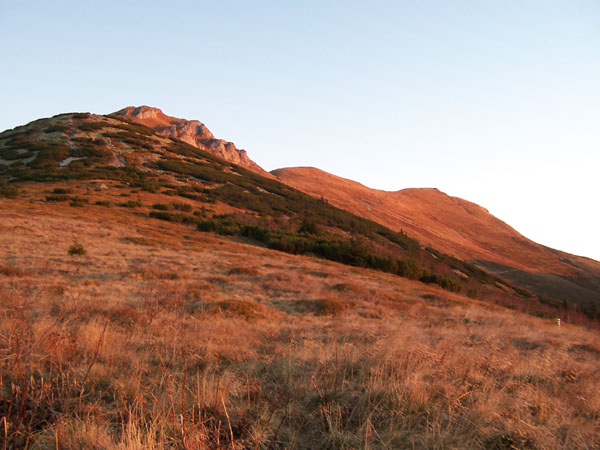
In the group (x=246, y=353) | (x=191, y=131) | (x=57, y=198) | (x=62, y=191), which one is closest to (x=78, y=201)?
(x=57, y=198)

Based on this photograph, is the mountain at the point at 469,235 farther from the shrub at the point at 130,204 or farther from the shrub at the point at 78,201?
the shrub at the point at 78,201

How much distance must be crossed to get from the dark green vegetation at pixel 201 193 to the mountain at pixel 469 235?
20.6 metres

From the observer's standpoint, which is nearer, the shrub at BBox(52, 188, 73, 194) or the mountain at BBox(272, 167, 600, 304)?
the shrub at BBox(52, 188, 73, 194)

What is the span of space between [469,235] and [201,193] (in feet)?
295

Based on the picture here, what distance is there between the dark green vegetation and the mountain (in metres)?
20.6

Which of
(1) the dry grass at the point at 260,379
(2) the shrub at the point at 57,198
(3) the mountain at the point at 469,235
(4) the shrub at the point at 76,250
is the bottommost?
(4) the shrub at the point at 76,250

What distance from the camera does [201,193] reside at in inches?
1608

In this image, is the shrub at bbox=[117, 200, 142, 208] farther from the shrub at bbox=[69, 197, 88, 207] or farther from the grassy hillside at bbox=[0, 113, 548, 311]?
the shrub at bbox=[69, 197, 88, 207]

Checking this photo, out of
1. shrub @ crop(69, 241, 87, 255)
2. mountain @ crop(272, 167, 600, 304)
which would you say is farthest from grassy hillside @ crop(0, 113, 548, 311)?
mountain @ crop(272, 167, 600, 304)

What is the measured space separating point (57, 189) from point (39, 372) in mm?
33214

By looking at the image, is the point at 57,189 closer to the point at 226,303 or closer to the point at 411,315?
the point at 226,303

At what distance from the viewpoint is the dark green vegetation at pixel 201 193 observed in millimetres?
26891

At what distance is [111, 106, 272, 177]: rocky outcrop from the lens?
8638 cm

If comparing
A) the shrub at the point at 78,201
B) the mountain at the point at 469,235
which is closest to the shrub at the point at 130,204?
the shrub at the point at 78,201
